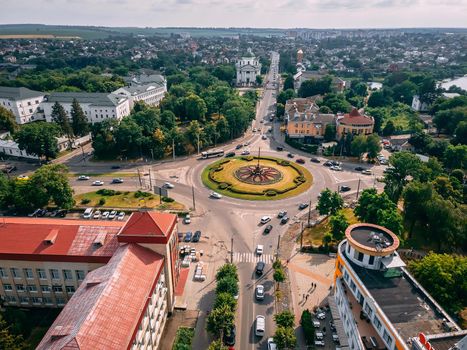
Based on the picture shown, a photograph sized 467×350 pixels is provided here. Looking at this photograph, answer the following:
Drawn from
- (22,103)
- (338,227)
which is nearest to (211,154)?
(338,227)

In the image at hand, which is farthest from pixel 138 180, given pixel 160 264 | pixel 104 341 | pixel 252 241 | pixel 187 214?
pixel 104 341

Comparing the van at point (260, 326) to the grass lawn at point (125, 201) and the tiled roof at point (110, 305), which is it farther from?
the grass lawn at point (125, 201)

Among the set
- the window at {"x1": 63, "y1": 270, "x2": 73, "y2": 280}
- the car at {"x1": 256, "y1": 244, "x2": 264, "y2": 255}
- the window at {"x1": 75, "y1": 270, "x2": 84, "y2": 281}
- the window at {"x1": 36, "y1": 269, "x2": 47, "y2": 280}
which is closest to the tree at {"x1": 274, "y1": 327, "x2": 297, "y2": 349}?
the car at {"x1": 256, "y1": 244, "x2": 264, "y2": 255}

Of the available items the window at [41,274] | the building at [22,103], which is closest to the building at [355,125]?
the window at [41,274]

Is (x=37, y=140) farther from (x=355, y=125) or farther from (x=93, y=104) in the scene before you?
(x=355, y=125)

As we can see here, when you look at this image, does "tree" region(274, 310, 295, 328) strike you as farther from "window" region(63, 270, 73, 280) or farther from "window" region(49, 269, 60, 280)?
"window" region(49, 269, 60, 280)
